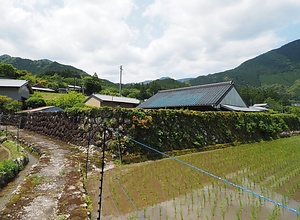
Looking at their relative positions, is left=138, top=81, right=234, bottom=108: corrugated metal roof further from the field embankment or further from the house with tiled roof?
the field embankment

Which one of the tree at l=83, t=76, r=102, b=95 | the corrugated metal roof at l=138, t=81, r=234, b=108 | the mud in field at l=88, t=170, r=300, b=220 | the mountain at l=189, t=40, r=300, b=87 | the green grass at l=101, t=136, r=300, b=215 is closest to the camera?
the mud in field at l=88, t=170, r=300, b=220

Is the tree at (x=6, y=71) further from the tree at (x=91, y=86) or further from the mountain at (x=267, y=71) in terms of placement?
the mountain at (x=267, y=71)

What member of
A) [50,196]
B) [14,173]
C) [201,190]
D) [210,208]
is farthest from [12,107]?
[210,208]

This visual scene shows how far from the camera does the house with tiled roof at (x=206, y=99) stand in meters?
17.2

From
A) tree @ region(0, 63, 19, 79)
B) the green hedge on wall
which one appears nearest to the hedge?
the green hedge on wall

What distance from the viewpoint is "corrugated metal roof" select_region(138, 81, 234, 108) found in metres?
17.7

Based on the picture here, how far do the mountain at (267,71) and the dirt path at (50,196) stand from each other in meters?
82.1

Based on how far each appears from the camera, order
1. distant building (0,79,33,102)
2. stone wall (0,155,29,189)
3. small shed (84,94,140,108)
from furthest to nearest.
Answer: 1. small shed (84,94,140,108)
2. distant building (0,79,33,102)
3. stone wall (0,155,29,189)

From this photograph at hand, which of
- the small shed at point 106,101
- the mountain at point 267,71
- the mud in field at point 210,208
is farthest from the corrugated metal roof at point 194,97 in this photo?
the mountain at point 267,71

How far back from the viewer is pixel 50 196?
161 inches

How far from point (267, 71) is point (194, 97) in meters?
97.2

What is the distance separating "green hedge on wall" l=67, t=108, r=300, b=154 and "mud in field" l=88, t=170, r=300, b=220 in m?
3.53

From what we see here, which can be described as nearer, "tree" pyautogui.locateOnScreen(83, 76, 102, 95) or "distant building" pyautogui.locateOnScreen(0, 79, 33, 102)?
"distant building" pyautogui.locateOnScreen(0, 79, 33, 102)

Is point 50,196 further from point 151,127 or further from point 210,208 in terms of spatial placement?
point 151,127
